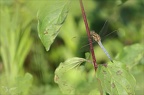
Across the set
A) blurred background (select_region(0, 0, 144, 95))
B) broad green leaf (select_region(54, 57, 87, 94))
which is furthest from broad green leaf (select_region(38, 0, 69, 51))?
blurred background (select_region(0, 0, 144, 95))

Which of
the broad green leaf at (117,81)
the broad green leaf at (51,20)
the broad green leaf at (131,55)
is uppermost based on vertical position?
the broad green leaf at (51,20)

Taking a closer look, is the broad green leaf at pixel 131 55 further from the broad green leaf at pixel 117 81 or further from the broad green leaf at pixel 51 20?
the broad green leaf at pixel 51 20

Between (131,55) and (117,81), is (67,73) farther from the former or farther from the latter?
(131,55)

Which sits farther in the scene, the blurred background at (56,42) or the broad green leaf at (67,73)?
the blurred background at (56,42)

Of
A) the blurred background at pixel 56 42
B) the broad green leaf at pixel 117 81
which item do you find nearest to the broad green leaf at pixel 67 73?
the broad green leaf at pixel 117 81

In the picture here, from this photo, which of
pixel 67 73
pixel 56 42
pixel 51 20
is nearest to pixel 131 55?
pixel 67 73

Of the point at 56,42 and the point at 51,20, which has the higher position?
the point at 51,20

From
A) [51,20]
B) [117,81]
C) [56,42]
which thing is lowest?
[56,42]

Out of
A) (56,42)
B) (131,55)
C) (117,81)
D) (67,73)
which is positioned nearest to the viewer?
(117,81)
